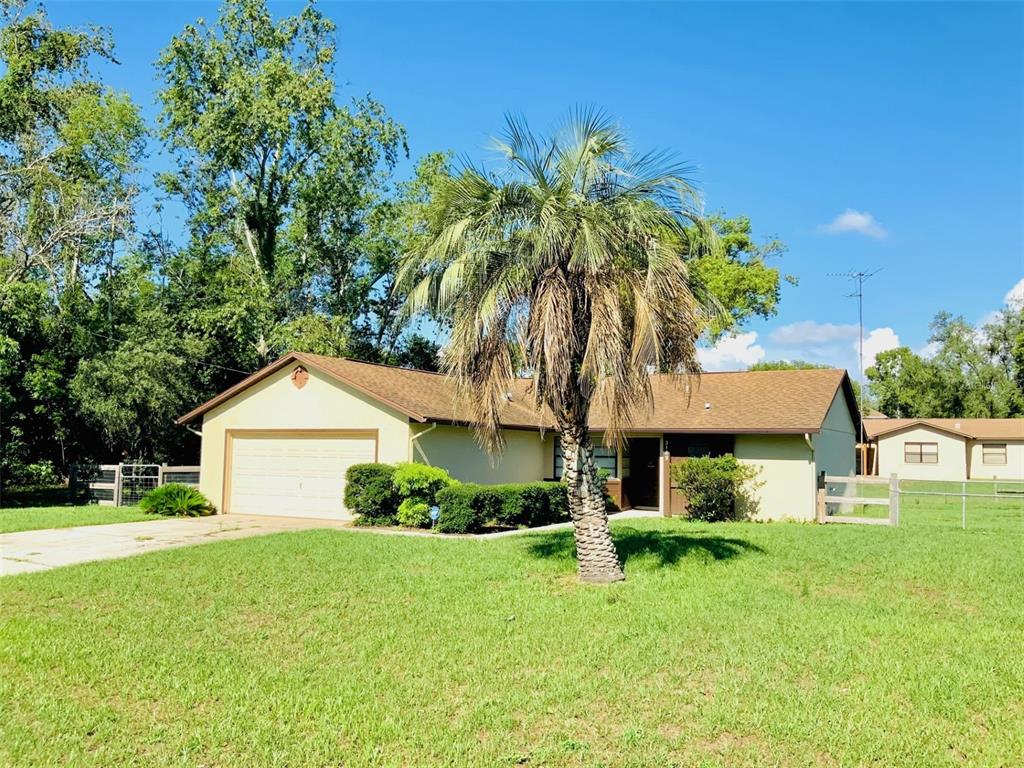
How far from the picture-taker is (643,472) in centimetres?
2206

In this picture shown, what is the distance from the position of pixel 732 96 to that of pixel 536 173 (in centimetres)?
A: 739

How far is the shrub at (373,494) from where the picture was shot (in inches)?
650

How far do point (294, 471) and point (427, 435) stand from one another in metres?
4.08


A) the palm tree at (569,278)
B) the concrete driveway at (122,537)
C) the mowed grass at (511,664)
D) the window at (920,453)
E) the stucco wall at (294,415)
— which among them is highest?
the palm tree at (569,278)

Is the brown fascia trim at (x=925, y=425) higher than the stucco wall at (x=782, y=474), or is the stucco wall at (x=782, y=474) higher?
the brown fascia trim at (x=925, y=425)

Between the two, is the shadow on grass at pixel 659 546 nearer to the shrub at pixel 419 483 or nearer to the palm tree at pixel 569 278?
the palm tree at pixel 569 278

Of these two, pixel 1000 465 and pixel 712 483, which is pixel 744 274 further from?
pixel 712 483

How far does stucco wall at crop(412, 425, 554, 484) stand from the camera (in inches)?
694

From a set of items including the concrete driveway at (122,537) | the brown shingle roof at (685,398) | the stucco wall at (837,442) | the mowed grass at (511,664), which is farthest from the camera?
the stucco wall at (837,442)

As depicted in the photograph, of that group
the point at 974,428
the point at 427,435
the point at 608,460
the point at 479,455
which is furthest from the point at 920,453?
the point at 427,435

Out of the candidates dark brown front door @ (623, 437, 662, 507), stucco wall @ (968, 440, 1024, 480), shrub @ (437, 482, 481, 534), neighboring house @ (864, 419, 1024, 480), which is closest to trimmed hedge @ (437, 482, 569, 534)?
shrub @ (437, 482, 481, 534)

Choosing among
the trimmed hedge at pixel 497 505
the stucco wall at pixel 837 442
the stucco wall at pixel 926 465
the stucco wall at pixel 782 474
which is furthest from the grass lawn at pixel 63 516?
the stucco wall at pixel 926 465

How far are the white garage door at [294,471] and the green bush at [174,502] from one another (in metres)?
1.08

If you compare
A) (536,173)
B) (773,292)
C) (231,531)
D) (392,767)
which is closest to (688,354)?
(536,173)
